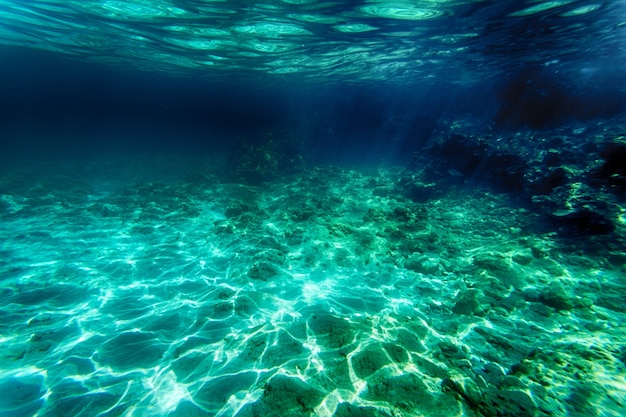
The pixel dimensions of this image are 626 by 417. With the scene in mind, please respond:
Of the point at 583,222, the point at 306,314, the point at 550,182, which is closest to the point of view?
the point at 306,314

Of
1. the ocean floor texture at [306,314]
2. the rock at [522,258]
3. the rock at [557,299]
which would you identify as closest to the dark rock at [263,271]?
the ocean floor texture at [306,314]

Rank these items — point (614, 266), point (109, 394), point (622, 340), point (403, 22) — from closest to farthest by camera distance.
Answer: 1. point (109, 394)
2. point (622, 340)
3. point (614, 266)
4. point (403, 22)

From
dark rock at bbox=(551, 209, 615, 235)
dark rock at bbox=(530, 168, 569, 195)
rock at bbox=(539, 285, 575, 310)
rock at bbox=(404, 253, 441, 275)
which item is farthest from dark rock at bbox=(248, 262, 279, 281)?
dark rock at bbox=(530, 168, 569, 195)

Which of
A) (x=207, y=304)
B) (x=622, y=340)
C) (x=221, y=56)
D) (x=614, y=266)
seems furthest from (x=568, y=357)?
(x=221, y=56)

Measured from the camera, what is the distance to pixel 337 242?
12.0 metres

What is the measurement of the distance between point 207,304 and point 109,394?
9.58ft

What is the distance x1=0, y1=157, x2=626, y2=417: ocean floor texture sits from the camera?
514 cm

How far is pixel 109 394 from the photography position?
17.3ft

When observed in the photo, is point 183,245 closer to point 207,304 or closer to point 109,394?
point 207,304

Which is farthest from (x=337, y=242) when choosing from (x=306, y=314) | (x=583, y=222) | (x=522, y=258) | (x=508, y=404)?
(x=583, y=222)

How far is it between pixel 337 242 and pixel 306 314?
15.7ft

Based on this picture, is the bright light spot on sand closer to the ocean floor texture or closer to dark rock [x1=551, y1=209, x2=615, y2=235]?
the ocean floor texture

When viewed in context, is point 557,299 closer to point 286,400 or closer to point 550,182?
point 286,400

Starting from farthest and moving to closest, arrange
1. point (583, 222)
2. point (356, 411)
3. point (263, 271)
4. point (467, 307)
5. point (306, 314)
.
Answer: point (583, 222) < point (263, 271) < point (467, 307) < point (306, 314) < point (356, 411)
